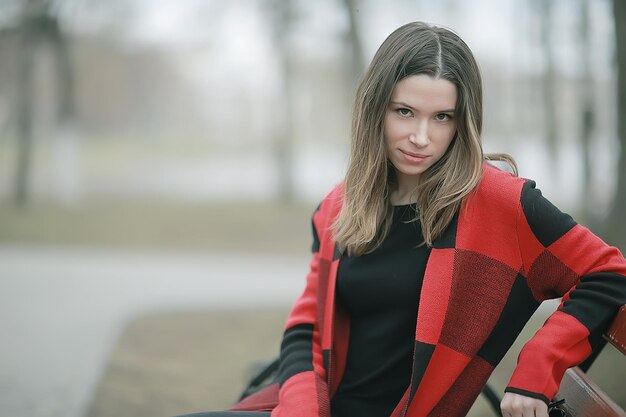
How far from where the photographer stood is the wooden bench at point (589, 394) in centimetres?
180

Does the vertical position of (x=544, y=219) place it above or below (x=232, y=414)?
above

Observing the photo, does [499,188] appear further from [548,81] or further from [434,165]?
[548,81]

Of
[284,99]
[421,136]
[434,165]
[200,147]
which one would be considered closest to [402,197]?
[434,165]

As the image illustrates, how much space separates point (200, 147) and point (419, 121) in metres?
10.0

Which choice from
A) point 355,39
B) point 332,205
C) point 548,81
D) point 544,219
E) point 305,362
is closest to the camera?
point 544,219

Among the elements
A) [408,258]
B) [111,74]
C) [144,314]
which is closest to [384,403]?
[408,258]

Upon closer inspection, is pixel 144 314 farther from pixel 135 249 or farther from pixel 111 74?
pixel 111 74

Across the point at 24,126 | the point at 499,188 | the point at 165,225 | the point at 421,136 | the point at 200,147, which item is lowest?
the point at 165,225

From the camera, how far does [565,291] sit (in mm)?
1945

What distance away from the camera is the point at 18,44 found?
37.4 ft

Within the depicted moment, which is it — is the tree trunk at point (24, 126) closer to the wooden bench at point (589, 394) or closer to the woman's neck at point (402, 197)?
the woman's neck at point (402, 197)

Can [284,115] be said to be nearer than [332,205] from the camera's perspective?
No

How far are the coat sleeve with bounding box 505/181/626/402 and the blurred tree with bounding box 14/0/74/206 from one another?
34.0 ft

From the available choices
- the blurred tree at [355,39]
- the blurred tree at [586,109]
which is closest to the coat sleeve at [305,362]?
the blurred tree at [586,109]
